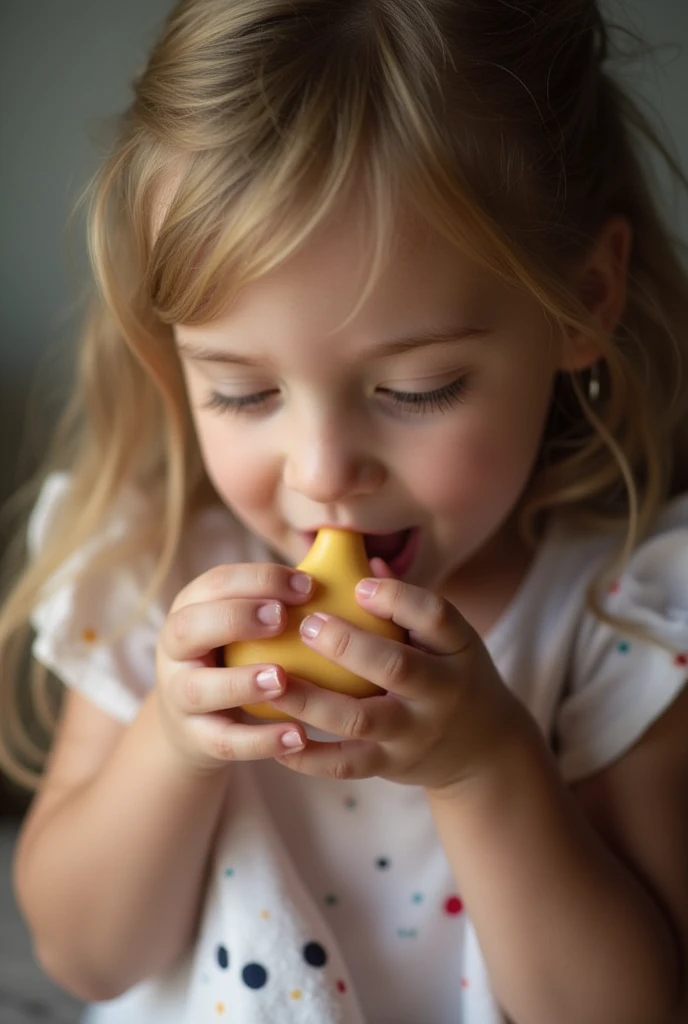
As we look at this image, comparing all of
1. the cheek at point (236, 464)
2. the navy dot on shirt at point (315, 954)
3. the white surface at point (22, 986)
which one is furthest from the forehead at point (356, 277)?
the white surface at point (22, 986)

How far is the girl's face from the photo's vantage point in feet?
2.20

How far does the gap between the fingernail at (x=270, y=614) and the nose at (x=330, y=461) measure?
9 centimetres

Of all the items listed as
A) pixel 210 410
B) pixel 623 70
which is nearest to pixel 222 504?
pixel 210 410

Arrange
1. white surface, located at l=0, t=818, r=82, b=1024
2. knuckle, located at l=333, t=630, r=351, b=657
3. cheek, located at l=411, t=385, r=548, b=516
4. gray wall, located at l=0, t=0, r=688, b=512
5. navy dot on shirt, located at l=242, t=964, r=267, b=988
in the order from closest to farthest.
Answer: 1. knuckle, located at l=333, t=630, r=351, b=657
2. cheek, located at l=411, t=385, r=548, b=516
3. navy dot on shirt, located at l=242, t=964, r=267, b=988
4. white surface, located at l=0, t=818, r=82, b=1024
5. gray wall, located at l=0, t=0, r=688, b=512

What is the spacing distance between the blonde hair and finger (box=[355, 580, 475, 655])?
18cm

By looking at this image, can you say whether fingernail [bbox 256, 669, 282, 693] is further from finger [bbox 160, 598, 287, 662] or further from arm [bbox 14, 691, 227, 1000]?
arm [bbox 14, 691, 227, 1000]

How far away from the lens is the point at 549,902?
0.78 metres

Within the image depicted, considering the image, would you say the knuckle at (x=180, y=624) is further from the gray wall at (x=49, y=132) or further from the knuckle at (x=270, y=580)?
the gray wall at (x=49, y=132)

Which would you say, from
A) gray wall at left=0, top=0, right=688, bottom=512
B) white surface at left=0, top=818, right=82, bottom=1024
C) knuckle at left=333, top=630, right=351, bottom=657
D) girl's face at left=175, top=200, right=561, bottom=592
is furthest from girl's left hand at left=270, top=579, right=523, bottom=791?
gray wall at left=0, top=0, right=688, bottom=512

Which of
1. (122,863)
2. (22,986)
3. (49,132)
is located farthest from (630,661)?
(49,132)

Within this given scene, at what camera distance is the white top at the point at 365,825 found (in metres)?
0.85

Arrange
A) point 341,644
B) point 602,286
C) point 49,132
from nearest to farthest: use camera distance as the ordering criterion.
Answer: point 341,644 < point 602,286 < point 49,132

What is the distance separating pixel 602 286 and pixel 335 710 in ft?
1.30

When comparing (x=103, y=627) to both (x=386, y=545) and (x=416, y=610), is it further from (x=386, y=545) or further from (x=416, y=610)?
(x=416, y=610)
